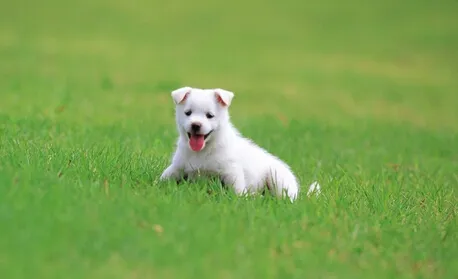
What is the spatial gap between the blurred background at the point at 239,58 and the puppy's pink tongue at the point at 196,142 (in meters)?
5.47

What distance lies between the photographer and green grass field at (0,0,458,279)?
5.29 m

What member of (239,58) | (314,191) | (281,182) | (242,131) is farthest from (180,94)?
(239,58)

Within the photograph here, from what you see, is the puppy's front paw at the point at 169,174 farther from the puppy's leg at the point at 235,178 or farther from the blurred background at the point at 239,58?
the blurred background at the point at 239,58

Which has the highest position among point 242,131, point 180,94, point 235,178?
point 180,94

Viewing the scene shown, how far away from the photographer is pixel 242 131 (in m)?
13.4

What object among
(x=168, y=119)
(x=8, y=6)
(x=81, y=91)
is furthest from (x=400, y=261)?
(x=8, y=6)

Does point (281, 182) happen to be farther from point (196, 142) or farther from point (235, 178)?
point (196, 142)

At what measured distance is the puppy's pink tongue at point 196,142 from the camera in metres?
6.96

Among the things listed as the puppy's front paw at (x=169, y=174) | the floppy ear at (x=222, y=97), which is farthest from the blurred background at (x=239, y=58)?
the floppy ear at (x=222, y=97)

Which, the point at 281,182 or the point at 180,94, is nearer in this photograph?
the point at 180,94

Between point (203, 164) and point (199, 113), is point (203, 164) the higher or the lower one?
the lower one

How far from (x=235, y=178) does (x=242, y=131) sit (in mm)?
6249

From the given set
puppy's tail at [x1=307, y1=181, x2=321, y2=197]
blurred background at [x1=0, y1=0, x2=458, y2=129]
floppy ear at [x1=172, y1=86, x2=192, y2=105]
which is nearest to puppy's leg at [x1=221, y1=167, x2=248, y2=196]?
puppy's tail at [x1=307, y1=181, x2=321, y2=197]

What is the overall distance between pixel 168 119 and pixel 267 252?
9.42 m
